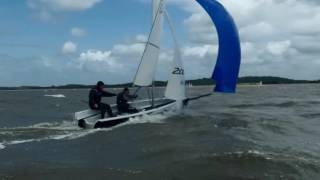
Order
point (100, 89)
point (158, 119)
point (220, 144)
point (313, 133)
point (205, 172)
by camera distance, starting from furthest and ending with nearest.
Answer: point (158, 119), point (100, 89), point (313, 133), point (220, 144), point (205, 172)

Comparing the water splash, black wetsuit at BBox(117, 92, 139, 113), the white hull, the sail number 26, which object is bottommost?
the water splash

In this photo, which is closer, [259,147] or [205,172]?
[205,172]

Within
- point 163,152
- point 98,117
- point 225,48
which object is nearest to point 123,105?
point 98,117

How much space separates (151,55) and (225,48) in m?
3.09

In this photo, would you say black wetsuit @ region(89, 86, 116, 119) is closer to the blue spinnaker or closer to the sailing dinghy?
the sailing dinghy

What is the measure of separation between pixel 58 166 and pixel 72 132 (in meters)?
6.50

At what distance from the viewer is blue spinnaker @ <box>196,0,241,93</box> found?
2067 cm

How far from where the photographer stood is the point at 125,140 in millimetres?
14938

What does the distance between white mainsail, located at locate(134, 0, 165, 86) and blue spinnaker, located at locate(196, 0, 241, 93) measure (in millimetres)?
2003

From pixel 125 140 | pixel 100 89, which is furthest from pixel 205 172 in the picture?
pixel 100 89

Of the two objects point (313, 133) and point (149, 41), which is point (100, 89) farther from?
point (313, 133)

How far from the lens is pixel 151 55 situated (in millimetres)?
21438

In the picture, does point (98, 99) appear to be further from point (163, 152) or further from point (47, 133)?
point (163, 152)

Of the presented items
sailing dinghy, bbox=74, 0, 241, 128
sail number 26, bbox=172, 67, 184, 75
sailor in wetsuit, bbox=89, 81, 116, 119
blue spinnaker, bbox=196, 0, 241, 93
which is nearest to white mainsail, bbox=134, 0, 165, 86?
sailing dinghy, bbox=74, 0, 241, 128
